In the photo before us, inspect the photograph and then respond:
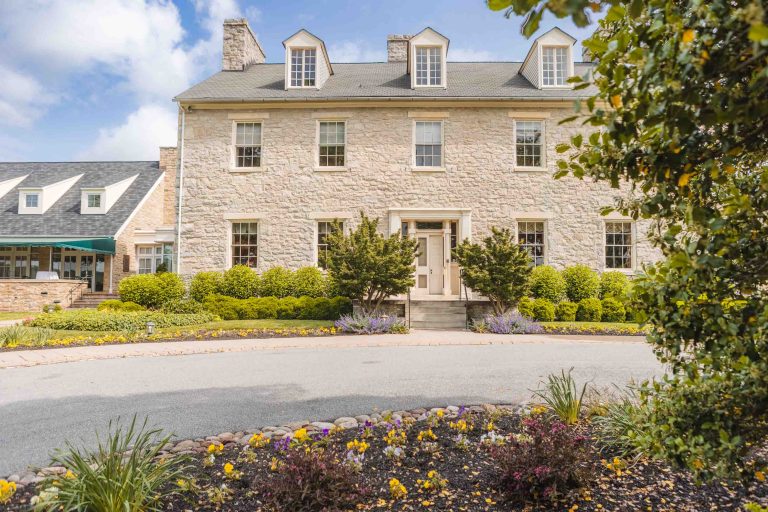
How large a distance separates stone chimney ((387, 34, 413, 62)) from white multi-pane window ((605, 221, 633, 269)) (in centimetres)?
1152

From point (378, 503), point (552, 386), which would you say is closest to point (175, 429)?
point (378, 503)

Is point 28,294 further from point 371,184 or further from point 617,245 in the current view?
point 617,245

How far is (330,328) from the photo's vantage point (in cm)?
1185

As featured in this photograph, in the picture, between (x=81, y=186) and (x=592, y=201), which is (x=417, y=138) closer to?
(x=592, y=201)

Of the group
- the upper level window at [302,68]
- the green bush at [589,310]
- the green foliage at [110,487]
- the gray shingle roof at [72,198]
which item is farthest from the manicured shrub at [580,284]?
the gray shingle roof at [72,198]

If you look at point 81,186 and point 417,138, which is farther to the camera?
point 81,186

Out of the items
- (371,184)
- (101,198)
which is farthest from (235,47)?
(101,198)

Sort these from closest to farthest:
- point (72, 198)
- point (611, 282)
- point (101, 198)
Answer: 1. point (611, 282)
2. point (101, 198)
3. point (72, 198)

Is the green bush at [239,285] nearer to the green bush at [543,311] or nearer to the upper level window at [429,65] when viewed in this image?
the green bush at [543,311]

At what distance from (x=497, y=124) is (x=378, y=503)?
15.9 m

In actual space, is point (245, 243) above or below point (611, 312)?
above

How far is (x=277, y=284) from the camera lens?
51.4 ft

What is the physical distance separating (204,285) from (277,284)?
8.49 ft

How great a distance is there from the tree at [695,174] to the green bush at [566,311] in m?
12.5
